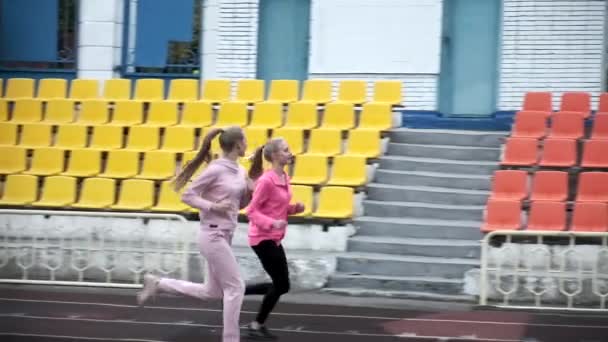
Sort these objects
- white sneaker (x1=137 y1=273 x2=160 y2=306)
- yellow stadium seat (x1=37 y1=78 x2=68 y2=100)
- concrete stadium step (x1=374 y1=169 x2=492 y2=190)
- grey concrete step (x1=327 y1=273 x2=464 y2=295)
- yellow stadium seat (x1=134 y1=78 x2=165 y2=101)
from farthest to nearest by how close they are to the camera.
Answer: yellow stadium seat (x1=37 y1=78 x2=68 y2=100) → yellow stadium seat (x1=134 y1=78 x2=165 y2=101) → concrete stadium step (x1=374 y1=169 x2=492 y2=190) → grey concrete step (x1=327 y1=273 x2=464 y2=295) → white sneaker (x1=137 y1=273 x2=160 y2=306)

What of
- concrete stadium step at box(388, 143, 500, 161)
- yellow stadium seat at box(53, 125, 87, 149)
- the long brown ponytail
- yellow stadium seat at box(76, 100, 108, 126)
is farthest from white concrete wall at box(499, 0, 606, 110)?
the long brown ponytail

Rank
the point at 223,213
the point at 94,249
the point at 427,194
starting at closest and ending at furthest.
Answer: the point at 223,213, the point at 94,249, the point at 427,194

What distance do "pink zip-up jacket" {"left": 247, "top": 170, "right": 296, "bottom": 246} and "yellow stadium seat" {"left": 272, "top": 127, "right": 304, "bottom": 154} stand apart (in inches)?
197

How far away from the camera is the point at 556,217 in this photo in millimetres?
11797

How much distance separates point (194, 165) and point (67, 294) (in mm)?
4354

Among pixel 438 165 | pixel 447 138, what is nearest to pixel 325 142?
pixel 438 165

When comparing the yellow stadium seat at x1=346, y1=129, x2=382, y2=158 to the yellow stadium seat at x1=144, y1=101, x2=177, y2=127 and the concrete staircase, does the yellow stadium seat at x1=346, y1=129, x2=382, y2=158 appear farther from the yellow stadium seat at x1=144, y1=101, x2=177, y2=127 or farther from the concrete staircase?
the yellow stadium seat at x1=144, y1=101, x2=177, y2=127

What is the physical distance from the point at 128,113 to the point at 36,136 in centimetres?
142

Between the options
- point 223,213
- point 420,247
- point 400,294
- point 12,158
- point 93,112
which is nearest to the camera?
point 223,213

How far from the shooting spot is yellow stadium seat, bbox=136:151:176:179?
45.9ft

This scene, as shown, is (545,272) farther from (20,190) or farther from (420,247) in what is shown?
(20,190)

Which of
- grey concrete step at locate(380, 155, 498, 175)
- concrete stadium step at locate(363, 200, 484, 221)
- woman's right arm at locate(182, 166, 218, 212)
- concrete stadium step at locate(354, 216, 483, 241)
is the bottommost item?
concrete stadium step at locate(354, 216, 483, 241)

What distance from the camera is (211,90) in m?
15.6

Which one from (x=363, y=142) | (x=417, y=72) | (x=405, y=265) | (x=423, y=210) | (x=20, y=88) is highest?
(x=417, y=72)
